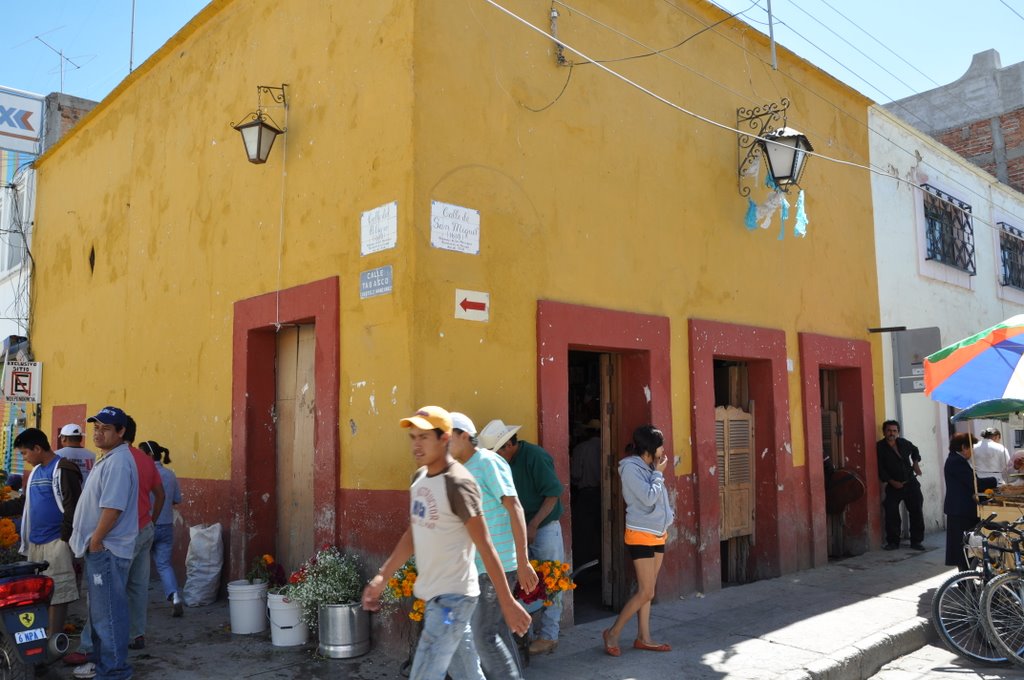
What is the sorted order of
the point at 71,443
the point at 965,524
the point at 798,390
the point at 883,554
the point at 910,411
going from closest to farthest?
the point at 965,524 < the point at 71,443 < the point at 798,390 < the point at 883,554 < the point at 910,411

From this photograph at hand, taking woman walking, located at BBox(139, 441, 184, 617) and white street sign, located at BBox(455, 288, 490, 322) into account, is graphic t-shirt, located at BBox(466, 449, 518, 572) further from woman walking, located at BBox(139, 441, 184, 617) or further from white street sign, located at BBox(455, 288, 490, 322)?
woman walking, located at BBox(139, 441, 184, 617)

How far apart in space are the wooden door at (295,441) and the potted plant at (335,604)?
1.23 metres

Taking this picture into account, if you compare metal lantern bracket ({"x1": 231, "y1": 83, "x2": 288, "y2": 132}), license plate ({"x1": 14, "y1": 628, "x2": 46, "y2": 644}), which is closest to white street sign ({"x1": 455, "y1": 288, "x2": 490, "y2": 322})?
metal lantern bracket ({"x1": 231, "y1": 83, "x2": 288, "y2": 132})

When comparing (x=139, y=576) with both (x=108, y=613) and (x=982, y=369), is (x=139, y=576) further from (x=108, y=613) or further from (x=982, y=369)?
(x=982, y=369)

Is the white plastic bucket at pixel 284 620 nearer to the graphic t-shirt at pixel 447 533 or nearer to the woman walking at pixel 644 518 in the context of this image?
the woman walking at pixel 644 518

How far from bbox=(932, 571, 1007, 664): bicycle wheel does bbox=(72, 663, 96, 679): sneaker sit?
6182 mm

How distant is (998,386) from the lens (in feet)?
22.4

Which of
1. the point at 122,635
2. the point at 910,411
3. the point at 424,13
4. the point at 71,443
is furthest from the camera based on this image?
the point at 910,411

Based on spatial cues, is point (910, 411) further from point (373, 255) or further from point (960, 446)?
point (373, 255)

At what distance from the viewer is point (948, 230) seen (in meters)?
13.6

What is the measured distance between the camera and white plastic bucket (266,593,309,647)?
247 inches

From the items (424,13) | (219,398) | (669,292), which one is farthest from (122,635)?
A: (669,292)

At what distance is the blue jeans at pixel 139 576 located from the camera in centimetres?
585

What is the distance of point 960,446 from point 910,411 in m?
3.74
